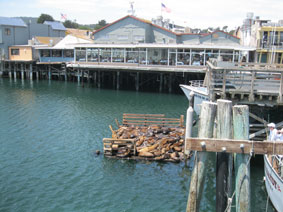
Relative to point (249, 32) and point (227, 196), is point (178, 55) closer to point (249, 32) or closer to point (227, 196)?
point (249, 32)

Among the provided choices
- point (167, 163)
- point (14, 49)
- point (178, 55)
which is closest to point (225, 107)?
point (167, 163)

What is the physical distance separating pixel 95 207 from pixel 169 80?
3087cm

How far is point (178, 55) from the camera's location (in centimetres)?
4144

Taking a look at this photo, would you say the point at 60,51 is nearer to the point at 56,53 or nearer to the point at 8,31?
the point at 56,53

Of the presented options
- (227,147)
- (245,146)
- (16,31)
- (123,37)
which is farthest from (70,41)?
(245,146)

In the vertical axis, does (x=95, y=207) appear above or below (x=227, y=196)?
below

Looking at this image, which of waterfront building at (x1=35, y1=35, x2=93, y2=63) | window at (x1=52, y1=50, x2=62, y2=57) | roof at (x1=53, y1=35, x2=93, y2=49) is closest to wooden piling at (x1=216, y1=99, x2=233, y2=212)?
waterfront building at (x1=35, y1=35, x2=93, y2=63)

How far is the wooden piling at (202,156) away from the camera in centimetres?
756

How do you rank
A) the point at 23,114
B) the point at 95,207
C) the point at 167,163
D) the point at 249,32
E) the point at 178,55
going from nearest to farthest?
the point at 95,207, the point at 167,163, the point at 23,114, the point at 178,55, the point at 249,32

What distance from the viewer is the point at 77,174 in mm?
16266

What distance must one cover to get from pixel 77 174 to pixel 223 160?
1036cm

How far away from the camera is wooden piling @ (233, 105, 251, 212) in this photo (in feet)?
24.1

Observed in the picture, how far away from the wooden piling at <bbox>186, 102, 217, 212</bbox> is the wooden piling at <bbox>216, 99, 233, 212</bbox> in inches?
7.0

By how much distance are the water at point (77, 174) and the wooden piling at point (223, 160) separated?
209 inches
